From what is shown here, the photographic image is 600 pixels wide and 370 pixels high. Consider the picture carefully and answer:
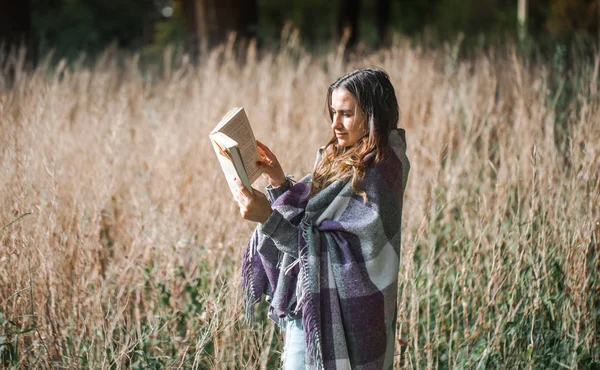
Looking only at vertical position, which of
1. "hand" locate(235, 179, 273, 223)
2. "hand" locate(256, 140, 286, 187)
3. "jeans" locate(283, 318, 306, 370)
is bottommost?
"jeans" locate(283, 318, 306, 370)

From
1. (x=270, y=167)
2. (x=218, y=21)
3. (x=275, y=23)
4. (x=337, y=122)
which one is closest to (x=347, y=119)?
(x=337, y=122)

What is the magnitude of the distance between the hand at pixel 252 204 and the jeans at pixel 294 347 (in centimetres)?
36

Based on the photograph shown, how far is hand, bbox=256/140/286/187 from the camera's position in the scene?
207 cm

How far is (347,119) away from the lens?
2006mm

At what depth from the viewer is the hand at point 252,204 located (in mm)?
1860

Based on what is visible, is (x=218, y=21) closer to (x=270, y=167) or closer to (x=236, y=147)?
(x=270, y=167)

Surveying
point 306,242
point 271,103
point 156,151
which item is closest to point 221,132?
point 306,242

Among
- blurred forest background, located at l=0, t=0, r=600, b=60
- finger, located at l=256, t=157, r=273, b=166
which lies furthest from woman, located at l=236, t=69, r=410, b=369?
blurred forest background, located at l=0, t=0, r=600, b=60

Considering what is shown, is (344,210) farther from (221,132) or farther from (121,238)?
(121,238)

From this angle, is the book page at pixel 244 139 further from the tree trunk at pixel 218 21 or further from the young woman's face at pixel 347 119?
the tree trunk at pixel 218 21

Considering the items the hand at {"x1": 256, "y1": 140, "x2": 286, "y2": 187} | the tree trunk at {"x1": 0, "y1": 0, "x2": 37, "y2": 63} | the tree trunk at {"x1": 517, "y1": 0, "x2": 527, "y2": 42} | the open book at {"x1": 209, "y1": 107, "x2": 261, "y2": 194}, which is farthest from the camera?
the tree trunk at {"x1": 517, "y1": 0, "x2": 527, "y2": 42}

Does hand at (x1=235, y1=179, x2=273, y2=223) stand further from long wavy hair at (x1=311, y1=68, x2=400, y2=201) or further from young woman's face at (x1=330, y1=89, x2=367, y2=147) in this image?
young woman's face at (x1=330, y1=89, x2=367, y2=147)

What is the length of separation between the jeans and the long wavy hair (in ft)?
1.30

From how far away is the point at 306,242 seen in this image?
6.35 feet
